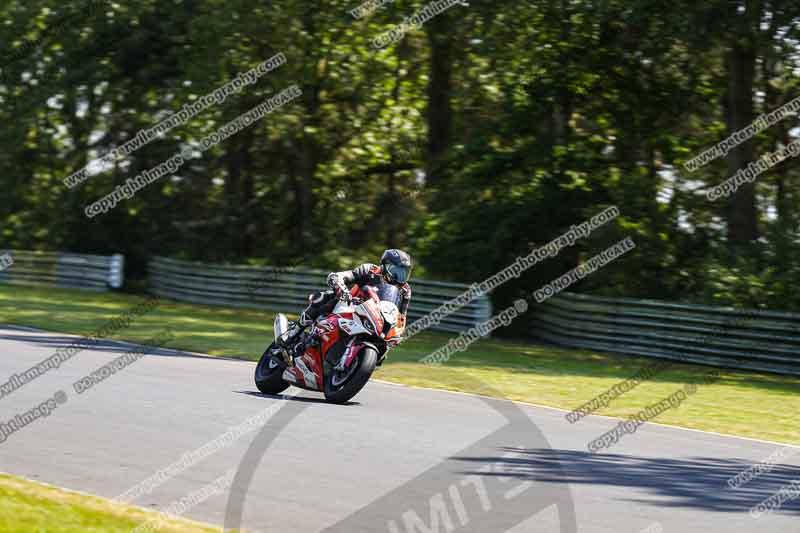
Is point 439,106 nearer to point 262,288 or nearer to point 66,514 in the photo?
point 262,288

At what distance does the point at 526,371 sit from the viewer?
1811cm

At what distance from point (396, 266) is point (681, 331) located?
10244 millimetres

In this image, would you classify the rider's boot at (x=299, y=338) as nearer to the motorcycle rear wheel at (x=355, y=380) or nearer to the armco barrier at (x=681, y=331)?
the motorcycle rear wheel at (x=355, y=380)

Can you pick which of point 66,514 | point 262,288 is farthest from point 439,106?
point 66,514

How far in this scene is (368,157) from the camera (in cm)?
3209

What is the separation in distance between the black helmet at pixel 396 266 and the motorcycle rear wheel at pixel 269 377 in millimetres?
1673

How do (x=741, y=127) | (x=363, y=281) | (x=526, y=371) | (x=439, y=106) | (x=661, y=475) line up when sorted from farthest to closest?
(x=439, y=106)
(x=741, y=127)
(x=526, y=371)
(x=363, y=281)
(x=661, y=475)

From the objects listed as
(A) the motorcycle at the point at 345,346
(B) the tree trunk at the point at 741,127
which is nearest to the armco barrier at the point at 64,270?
(B) the tree trunk at the point at 741,127

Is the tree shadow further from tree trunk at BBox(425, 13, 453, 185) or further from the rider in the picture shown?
tree trunk at BBox(425, 13, 453, 185)

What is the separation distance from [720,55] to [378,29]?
847 cm

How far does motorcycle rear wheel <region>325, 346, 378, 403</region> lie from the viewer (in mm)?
11805

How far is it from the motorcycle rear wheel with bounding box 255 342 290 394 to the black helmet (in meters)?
1.67

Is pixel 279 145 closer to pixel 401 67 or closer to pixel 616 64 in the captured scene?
pixel 401 67

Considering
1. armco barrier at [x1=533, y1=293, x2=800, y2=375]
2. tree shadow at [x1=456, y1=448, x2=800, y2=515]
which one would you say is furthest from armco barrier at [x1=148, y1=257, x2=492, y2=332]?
tree shadow at [x1=456, y1=448, x2=800, y2=515]
